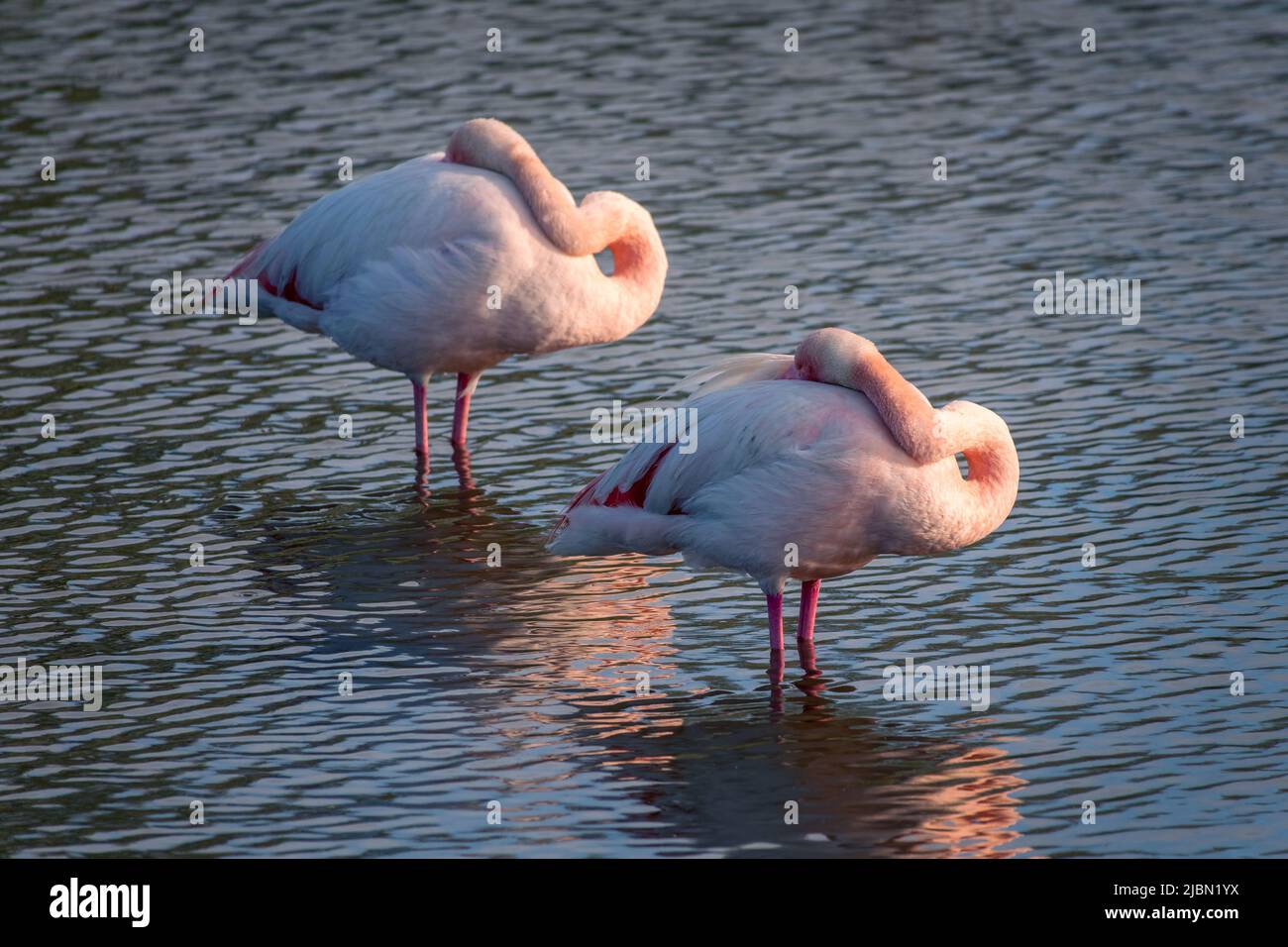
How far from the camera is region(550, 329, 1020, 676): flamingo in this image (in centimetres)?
853

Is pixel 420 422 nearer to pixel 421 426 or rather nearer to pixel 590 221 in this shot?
pixel 421 426

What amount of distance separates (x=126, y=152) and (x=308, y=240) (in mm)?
6522

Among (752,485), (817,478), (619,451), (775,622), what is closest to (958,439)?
(817,478)

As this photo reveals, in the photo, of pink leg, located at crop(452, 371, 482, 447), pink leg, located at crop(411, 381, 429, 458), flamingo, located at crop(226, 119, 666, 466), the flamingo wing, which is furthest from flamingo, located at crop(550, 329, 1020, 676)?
pink leg, located at crop(452, 371, 482, 447)

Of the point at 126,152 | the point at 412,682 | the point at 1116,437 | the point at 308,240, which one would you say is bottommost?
the point at 412,682

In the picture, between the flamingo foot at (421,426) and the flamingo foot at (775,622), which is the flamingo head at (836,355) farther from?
the flamingo foot at (421,426)

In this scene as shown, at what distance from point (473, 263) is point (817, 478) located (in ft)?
11.1

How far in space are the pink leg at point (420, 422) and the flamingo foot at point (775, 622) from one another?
369 cm

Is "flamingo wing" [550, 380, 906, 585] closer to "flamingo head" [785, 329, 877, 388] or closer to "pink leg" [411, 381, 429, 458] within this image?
"flamingo head" [785, 329, 877, 388]

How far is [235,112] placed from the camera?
18.9 metres

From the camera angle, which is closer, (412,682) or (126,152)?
(412,682)
